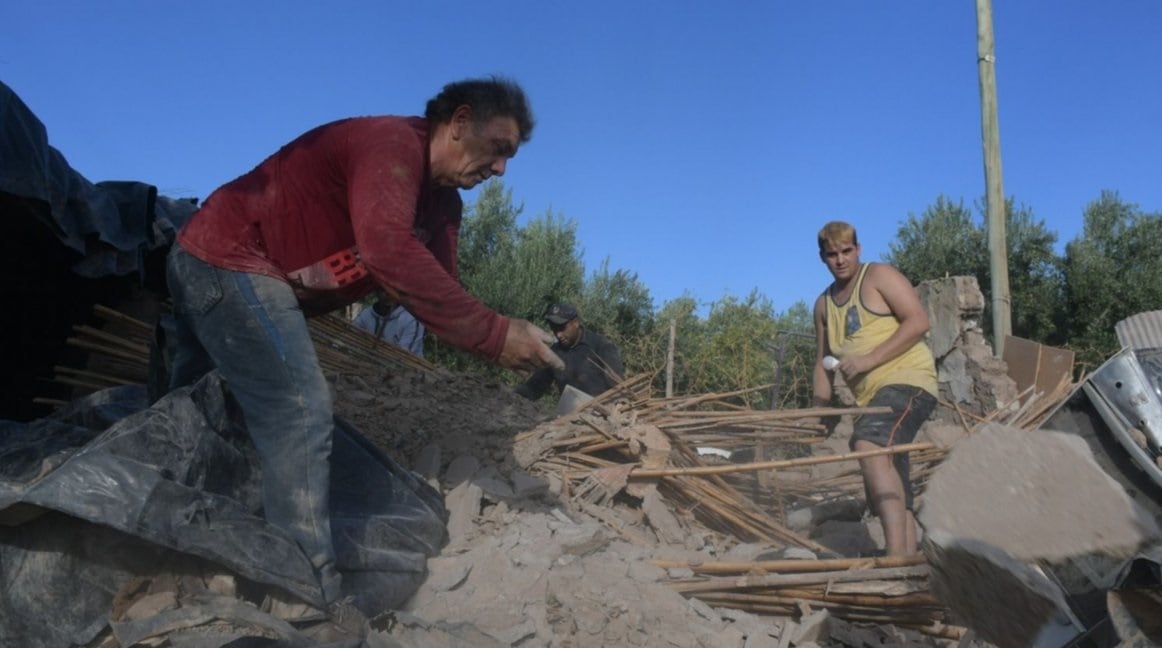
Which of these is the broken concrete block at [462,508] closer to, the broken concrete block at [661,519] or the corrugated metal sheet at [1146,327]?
the broken concrete block at [661,519]

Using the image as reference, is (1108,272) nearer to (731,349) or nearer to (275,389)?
(731,349)

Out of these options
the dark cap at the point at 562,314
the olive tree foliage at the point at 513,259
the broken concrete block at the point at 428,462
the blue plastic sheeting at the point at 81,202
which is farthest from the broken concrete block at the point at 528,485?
the olive tree foliage at the point at 513,259

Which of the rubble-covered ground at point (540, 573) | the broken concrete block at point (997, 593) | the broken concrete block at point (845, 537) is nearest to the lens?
the broken concrete block at point (997, 593)

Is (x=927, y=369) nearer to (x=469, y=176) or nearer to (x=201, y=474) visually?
(x=469, y=176)

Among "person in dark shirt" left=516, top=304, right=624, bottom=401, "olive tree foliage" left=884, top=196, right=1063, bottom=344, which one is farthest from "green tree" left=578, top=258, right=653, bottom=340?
"person in dark shirt" left=516, top=304, right=624, bottom=401

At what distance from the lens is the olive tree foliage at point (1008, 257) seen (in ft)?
67.0

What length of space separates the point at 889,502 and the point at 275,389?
2.92 metres

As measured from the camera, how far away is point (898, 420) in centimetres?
432

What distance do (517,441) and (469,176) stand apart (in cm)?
191

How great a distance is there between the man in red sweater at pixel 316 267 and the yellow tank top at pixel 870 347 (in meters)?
2.47

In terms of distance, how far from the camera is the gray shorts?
4309 millimetres

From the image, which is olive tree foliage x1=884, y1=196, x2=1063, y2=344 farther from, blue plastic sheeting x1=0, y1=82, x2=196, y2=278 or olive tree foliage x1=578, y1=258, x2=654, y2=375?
blue plastic sheeting x1=0, y1=82, x2=196, y2=278

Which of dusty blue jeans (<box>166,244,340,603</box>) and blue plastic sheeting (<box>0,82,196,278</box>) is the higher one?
blue plastic sheeting (<box>0,82,196,278</box>)

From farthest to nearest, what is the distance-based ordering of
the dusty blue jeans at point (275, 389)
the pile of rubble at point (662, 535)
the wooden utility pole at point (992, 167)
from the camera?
the wooden utility pole at point (992, 167) → the dusty blue jeans at point (275, 389) → the pile of rubble at point (662, 535)
